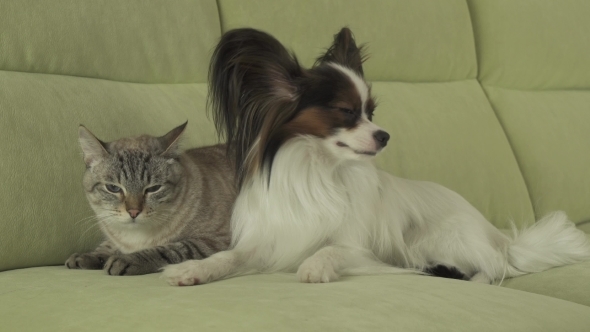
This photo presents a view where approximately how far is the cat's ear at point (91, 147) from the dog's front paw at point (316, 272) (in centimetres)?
59

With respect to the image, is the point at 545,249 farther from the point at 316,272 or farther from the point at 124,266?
the point at 124,266

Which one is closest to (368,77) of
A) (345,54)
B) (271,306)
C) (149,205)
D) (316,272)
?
(345,54)

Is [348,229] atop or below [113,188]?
below

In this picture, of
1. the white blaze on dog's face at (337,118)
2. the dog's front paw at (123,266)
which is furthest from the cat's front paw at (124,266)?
the white blaze on dog's face at (337,118)

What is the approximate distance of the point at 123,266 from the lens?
1.65 metres

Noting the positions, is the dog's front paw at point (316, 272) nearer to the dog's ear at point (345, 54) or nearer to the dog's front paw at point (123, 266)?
the dog's front paw at point (123, 266)

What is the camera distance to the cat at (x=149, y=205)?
1777 mm

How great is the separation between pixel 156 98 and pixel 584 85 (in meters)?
2.56

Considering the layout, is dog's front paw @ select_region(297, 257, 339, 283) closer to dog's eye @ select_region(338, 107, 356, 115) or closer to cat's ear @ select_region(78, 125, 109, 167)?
dog's eye @ select_region(338, 107, 356, 115)

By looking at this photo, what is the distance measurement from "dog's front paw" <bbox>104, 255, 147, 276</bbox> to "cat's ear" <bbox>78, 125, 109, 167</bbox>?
270 millimetres

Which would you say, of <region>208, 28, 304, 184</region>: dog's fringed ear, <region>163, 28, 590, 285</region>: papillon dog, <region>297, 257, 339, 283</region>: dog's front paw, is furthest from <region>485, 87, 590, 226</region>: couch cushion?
<region>297, 257, 339, 283</region>: dog's front paw

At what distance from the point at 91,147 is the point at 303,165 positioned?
543 millimetres

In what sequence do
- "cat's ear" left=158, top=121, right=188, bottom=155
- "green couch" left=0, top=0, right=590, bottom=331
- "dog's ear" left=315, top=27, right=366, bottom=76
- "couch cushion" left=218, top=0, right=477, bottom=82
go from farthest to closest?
"couch cushion" left=218, top=0, right=477, bottom=82
"dog's ear" left=315, top=27, right=366, bottom=76
"cat's ear" left=158, top=121, right=188, bottom=155
"green couch" left=0, top=0, right=590, bottom=331

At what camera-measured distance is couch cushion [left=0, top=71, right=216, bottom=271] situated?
1703mm
